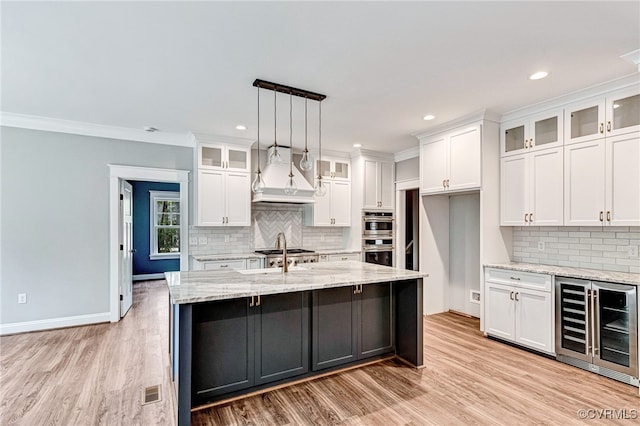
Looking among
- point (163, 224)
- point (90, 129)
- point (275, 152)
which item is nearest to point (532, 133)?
point (275, 152)

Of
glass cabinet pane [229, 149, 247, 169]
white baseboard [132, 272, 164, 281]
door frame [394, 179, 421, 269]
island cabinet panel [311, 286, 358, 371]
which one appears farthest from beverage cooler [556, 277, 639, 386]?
white baseboard [132, 272, 164, 281]

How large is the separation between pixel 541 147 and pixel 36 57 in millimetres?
4755

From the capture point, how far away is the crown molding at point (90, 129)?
159 inches

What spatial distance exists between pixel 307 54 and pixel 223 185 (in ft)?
9.44

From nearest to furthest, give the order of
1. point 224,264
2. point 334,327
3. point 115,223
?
1. point 334,327
2. point 115,223
3. point 224,264

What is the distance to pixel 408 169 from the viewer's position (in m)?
5.81

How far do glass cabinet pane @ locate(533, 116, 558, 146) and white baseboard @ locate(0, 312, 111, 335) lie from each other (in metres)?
5.82

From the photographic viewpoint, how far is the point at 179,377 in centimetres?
221

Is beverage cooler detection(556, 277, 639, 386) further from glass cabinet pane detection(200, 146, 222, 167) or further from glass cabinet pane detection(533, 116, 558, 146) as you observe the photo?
glass cabinet pane detection(200, 146, 222, 167)

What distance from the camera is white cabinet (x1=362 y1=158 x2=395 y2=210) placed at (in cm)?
582

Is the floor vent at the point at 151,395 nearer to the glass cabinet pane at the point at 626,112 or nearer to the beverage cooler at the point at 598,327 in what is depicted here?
the beverage cooler at the point at 598,327

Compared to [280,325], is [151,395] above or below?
below

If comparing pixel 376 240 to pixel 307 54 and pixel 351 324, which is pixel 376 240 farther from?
pixel 307 54

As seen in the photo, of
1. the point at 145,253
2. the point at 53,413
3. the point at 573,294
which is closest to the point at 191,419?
the point at 53,413
